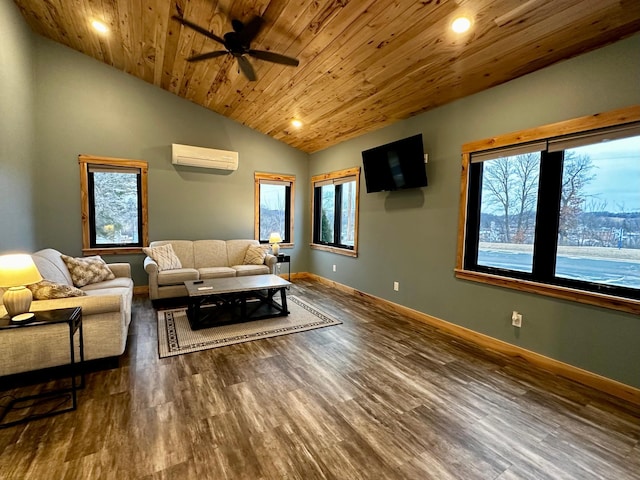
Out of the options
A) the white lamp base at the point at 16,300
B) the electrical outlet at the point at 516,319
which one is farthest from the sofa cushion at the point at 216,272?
the electrical outlet at the point at 516,319

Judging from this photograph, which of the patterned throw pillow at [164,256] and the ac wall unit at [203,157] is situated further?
the ac wall unit at [203,157]

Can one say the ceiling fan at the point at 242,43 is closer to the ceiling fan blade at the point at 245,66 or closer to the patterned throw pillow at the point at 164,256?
the ceiling fan blade at the point at 245,66

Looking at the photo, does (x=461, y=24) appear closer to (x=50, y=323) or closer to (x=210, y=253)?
(x=50, y=323)

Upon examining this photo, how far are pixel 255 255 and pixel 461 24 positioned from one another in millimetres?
4111

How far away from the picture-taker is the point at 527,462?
1647 mm

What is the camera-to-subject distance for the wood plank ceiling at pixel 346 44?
2195mm

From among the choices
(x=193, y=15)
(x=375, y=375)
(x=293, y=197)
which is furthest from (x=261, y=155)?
(x=375, y=375)

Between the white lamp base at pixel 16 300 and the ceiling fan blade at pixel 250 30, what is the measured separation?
101 inches

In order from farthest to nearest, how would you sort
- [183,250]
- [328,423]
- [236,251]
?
[236,251] → [183,250] → [328,423]

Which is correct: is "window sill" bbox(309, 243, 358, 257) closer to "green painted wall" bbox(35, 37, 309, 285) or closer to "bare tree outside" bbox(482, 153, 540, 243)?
"green painted wall" bbox(35, 37, 309, 285)

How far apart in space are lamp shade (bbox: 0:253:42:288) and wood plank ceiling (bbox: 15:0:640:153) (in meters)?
2.54

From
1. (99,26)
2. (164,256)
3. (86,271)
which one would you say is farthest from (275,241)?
(99,26)

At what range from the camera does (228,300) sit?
146 inches

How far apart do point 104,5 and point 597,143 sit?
4.83 metres
